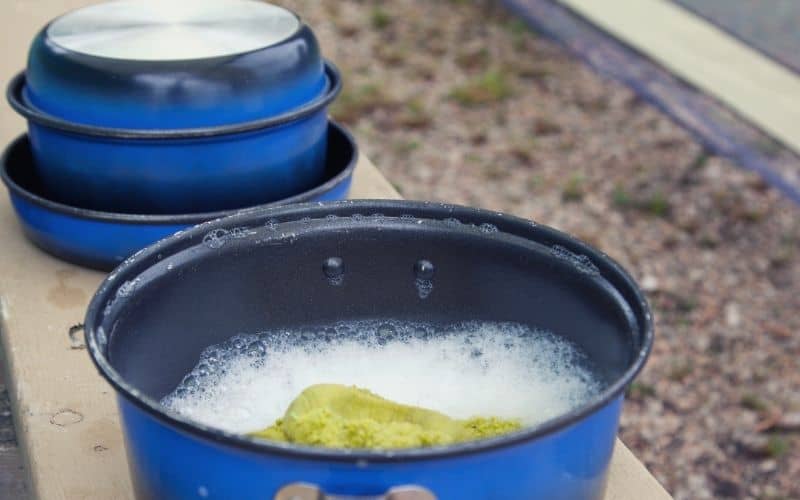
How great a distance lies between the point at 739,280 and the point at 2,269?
2.20 metres

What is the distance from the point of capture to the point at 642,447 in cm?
252

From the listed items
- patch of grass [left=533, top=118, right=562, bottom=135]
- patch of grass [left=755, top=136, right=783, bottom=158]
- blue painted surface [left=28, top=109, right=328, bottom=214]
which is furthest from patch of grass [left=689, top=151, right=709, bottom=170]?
blue painted surface [left=28, top=109, right=328, bottom=214]

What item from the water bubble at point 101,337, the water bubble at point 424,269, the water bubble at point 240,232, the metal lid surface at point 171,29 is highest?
the metal lid surface at point 171,29

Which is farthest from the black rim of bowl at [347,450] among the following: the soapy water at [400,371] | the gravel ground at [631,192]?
the gravel ground at [631,192]

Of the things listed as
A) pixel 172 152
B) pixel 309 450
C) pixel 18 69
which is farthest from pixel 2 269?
pixel 309 450

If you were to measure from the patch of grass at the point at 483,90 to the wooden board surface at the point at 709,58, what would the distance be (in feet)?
→ 1.39

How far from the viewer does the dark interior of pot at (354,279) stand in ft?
3.63

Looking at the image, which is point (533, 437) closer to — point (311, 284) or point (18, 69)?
point (311, 284)

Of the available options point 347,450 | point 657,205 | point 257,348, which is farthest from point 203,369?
point 657,205

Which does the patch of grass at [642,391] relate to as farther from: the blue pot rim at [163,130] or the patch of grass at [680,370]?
the blue pot rim at [163,130]

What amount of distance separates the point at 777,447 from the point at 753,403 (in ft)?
0.53

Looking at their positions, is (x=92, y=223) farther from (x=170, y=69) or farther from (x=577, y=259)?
(x=577, y=259)

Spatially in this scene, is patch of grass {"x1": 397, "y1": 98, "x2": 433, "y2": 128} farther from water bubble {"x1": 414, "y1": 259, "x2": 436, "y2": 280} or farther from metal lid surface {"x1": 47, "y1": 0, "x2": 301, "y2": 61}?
water bubble {"x1": 414, "y1": 259, "x2": 436, "y2": 280}

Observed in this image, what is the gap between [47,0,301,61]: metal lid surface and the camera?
156 cm
